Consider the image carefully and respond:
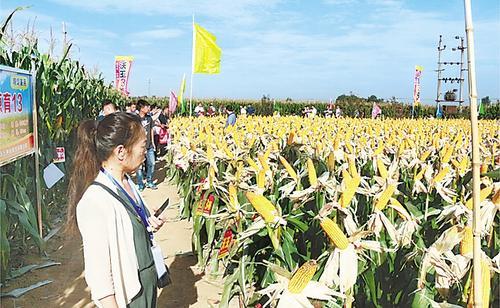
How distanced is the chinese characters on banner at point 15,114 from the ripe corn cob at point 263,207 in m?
2.50

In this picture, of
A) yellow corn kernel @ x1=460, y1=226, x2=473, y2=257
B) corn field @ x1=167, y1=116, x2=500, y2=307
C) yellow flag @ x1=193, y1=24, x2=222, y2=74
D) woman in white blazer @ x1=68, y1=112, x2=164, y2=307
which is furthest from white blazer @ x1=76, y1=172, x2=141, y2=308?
yellow flag @ x1=193, y1=24, x2=222, y2=74

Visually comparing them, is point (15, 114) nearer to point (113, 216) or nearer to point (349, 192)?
point (113, 216)

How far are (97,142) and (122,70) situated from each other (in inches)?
959

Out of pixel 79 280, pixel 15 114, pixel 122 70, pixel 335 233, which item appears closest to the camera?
pixel 335 233

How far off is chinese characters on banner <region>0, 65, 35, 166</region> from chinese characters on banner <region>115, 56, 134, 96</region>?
21.4 metres

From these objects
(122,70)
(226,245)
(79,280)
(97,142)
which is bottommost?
(79,280)

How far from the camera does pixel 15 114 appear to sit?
4.24m

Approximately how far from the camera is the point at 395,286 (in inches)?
92.7

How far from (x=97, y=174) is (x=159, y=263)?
559 mm

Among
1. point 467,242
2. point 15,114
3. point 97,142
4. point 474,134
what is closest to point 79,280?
point 15,114

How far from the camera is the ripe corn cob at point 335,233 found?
1668 mm

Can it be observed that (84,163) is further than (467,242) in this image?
Yes

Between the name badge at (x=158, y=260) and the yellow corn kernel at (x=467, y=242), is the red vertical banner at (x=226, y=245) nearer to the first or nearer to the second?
the name badge at (x=158, y=260)

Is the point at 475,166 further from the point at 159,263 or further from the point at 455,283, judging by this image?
the point at 159,263
